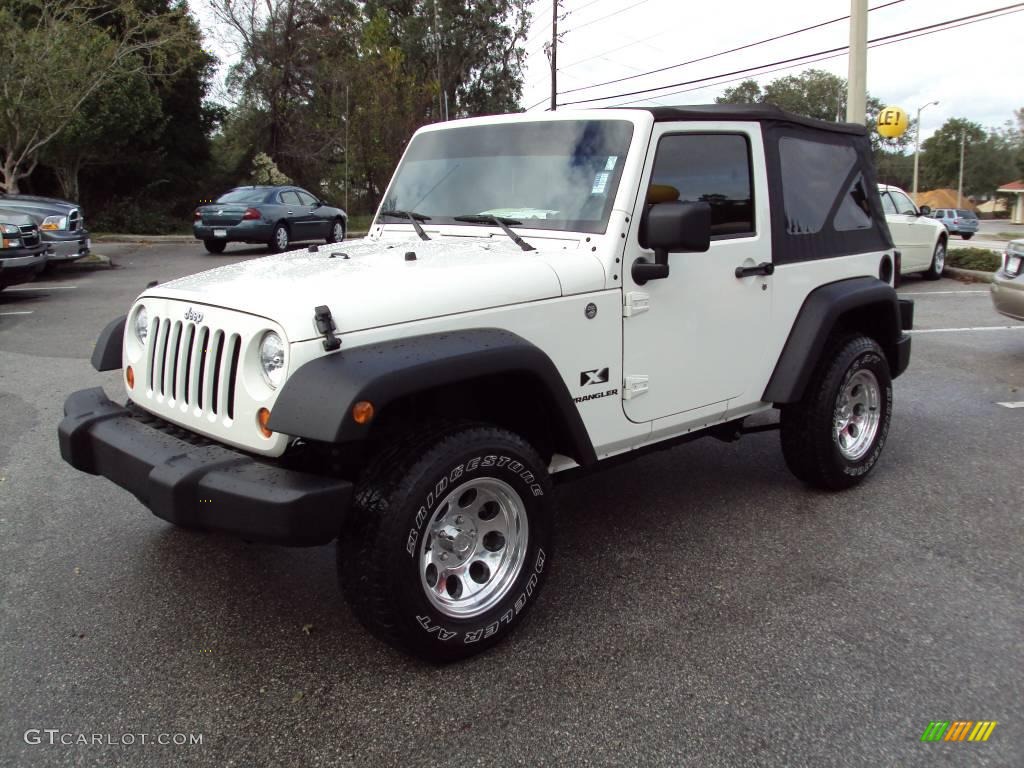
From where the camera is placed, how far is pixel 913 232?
1330 centimetres

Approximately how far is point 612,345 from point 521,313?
491 mm

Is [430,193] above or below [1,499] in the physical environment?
above

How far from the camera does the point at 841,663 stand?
3.06 m

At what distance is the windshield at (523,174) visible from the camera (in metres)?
3.60

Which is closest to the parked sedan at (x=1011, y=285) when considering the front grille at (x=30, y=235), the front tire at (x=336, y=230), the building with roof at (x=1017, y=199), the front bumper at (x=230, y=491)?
the front bumper at (x=230, y=491)

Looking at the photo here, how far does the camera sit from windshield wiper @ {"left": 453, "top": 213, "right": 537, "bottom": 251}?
Answer: 3546 mm

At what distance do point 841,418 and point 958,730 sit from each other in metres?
2.24

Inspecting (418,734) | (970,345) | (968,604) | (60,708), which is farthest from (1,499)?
(970,345)

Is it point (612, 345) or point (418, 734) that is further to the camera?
point (612, 345)

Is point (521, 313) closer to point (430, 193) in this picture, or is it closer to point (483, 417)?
point (483, 417)

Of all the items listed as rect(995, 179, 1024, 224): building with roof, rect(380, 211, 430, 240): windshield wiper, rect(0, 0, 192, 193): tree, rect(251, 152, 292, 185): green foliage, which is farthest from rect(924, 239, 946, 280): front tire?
rect(995, 179, 1024, 224): building with roof

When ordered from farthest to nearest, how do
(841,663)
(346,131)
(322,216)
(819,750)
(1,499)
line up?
1. (346,131)
2. (322,216)
3. (1,499)
4. (841,663)
5. (819,750)

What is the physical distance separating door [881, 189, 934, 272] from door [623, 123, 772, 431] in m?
9.68

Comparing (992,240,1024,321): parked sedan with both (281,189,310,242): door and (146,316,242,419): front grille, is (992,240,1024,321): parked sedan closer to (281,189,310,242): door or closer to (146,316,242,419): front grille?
(146,316,242,419): front grille
